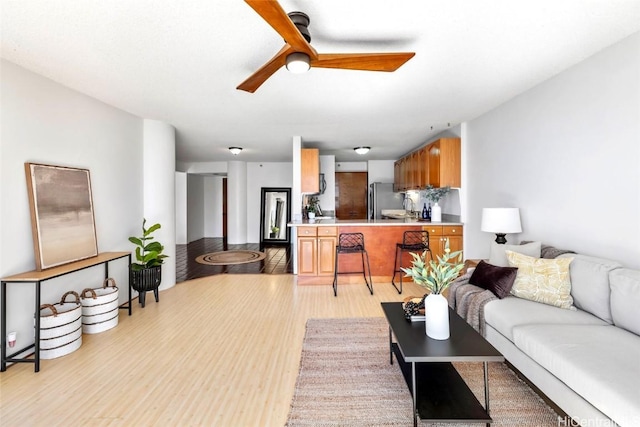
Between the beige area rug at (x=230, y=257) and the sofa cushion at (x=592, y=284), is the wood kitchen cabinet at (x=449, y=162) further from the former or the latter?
the beige area rug at (x=230, y=257)

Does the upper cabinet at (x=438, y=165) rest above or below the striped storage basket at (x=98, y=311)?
above

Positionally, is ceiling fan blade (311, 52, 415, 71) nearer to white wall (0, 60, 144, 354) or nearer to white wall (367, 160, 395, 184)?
white wall (0, 60, 144, 354)

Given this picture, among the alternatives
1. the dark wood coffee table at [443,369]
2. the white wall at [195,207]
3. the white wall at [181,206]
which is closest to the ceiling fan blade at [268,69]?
the dark wood coffee table at [443,369]

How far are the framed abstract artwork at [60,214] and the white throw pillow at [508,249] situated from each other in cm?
413

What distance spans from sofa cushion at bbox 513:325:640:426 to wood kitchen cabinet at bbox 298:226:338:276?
279 centimetres

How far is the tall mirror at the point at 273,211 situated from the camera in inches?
324

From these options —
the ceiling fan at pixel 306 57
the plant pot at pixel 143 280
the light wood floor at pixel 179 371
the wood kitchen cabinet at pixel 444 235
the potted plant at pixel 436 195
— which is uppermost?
the ceiling fan at pixel 306 57

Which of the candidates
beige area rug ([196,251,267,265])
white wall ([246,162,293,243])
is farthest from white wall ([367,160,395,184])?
beige area rug ([196,251,267,265])

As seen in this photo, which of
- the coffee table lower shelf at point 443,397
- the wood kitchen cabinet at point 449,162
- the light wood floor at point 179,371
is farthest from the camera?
the wood kitchen cabinet at point 449,162

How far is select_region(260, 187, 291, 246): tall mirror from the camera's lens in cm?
824

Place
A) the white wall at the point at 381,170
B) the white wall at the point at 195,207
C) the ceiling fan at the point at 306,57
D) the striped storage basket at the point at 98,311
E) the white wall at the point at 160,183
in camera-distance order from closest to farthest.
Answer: the ceiling fan at the point at 306,57 → the striped storage basket at the point at 98,311 → the white wall at the point at 160,183 → the white wall at the point at 381,170 → the white wall at the point at 195,207

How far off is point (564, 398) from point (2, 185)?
13.3 ft

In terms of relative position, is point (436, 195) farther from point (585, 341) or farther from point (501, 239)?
point (585, 341)

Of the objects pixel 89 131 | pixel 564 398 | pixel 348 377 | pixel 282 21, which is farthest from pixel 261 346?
pixel 89 131
